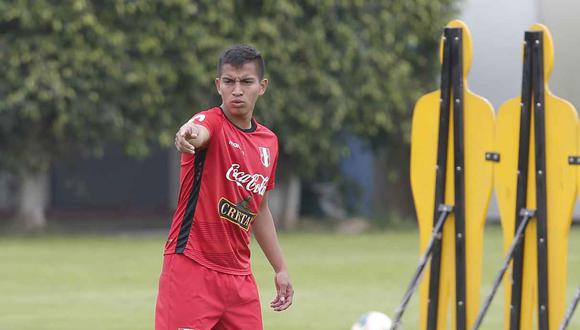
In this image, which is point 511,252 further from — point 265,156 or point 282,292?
point 265,156

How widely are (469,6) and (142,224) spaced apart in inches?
247

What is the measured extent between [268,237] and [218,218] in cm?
50

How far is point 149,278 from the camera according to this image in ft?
46.2

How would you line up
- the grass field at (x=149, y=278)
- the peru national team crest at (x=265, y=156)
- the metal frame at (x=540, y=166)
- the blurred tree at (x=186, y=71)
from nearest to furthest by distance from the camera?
1. the peru national team crest at (x=265, y=156)
2. the metal frame at (x=540, y=166)
3. the grass field at (x=149, y=278)
4. the blurred tree at (x=186, y=71)

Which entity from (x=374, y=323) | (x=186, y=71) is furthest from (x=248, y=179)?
(x=186, y=71)

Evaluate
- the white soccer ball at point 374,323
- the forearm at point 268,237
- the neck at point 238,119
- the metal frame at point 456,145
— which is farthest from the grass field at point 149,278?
the neck at point 238,119

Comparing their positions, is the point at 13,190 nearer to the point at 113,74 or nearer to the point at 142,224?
the point at 142,224

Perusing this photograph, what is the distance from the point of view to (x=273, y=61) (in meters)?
19.5

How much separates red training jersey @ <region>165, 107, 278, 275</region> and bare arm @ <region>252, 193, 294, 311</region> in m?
0.34

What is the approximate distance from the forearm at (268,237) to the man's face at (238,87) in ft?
1.99

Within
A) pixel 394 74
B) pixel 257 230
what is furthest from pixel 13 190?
pixel 257 230

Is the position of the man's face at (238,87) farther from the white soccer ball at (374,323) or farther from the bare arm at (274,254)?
the white soccer ball at (374,323)

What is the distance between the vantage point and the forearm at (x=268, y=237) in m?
6.28

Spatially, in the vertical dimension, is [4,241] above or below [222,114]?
below
